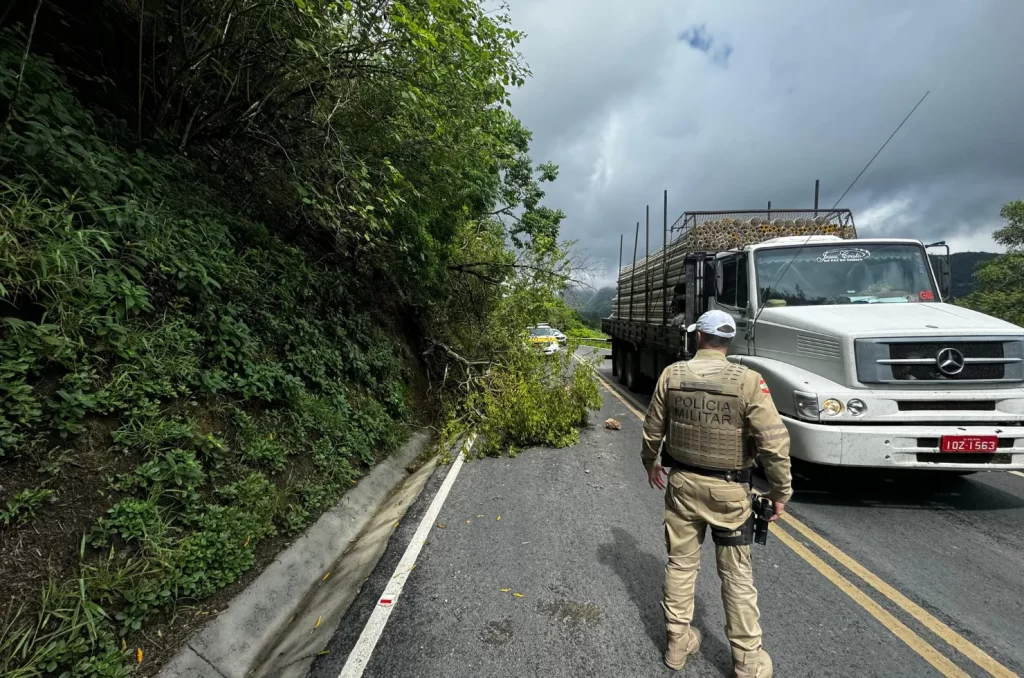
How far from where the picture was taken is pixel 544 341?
834 cm

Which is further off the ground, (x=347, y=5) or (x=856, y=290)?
(x=347, y=5)

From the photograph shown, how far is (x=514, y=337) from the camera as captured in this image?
8.62m

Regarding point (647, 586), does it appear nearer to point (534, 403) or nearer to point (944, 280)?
point (534, 403)

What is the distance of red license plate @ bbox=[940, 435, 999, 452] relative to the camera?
4430 millimetres

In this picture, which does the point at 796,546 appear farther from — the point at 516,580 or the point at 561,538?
the point at 516,580

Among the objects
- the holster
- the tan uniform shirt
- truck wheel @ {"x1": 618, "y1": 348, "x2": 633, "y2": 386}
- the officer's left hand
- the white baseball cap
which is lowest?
the holster

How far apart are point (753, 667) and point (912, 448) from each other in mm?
3118

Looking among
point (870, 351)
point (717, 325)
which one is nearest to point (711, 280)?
point (870, 351)

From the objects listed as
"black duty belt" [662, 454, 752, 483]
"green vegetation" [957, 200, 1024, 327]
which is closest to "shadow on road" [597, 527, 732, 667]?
"black duty belt" [662, 454, 752, 483]

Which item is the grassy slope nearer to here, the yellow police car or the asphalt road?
the asphalt road

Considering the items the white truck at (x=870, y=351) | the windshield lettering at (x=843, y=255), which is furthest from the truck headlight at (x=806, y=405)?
the windshield lettering at (x=843, y=255)

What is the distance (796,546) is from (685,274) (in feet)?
13.0

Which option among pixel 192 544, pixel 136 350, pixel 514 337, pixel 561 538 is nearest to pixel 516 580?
pixel 561 538

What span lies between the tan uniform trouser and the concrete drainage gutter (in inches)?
94.8
